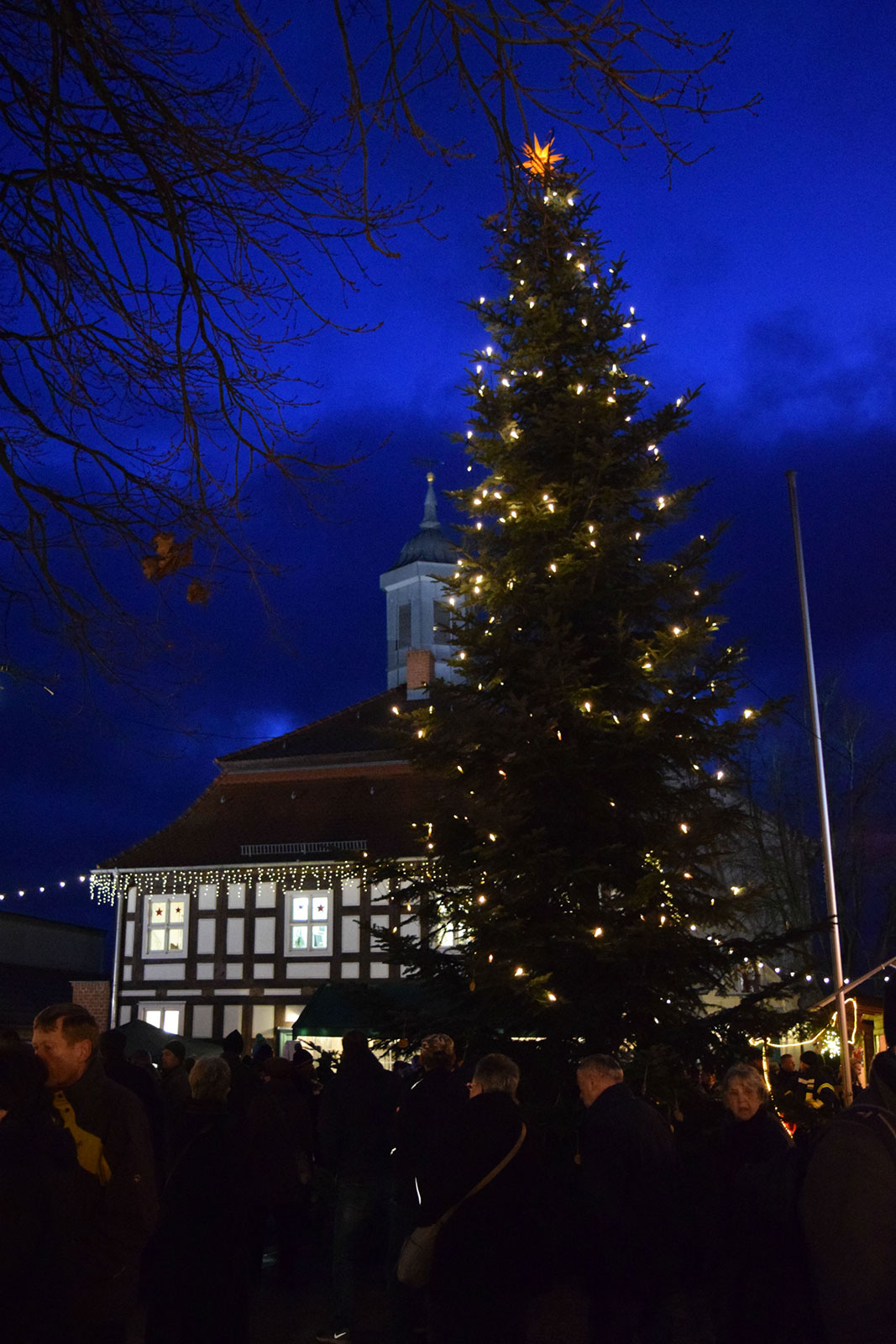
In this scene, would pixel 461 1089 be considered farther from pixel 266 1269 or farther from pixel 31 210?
pixel 31 210

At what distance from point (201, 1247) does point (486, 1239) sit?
119cm

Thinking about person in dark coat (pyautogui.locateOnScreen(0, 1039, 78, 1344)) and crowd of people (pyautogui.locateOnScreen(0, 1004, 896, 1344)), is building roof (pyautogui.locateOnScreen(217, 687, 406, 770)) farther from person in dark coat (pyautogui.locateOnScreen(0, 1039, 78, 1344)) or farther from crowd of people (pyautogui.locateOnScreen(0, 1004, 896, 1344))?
person in dark coat (pyautogui.locateOnScreen(0, 1039, 78, 1344))

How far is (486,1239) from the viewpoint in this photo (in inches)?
183

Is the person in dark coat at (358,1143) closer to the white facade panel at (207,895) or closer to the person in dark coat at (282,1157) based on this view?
the person in dark coat at (282,1157)

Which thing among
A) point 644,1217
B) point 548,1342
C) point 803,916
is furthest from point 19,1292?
point 803,916

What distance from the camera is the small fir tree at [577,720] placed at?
9.90 m

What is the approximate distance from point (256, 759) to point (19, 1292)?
28.1 metres

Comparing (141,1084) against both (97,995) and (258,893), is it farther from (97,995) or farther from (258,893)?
(97,995)

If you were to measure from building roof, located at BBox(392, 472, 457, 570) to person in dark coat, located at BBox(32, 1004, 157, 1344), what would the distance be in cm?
5009

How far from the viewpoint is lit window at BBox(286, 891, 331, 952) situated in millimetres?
28062

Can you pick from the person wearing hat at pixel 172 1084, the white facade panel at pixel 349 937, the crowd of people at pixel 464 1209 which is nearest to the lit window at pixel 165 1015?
the white facade panel at pixel 349 937

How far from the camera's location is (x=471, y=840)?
10.7 meters

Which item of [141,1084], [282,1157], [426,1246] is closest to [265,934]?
[141,1084]

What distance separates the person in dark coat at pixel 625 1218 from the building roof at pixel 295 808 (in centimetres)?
2116
